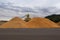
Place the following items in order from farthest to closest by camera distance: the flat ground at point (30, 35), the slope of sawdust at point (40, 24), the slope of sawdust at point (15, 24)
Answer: the slope of sawdust at point (40, 24)
the slope of sawdust at point (15, 24)
the flat ground at point (30, 35)

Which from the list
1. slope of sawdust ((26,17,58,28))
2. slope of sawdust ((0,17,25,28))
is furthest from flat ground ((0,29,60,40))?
slope of sawdust ((26,17,58,28))

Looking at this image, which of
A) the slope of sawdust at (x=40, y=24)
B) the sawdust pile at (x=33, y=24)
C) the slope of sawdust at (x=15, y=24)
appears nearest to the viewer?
the slope of sawdust at (x=15, y=24)

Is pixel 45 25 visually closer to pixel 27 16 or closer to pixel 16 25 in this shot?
pixel 16 25

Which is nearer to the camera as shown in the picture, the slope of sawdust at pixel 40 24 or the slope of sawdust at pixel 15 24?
the slope of sawdust at pixel 15 24

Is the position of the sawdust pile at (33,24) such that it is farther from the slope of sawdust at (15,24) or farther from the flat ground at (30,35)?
the flat ground at (30,35)

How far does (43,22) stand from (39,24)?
0.74 metres

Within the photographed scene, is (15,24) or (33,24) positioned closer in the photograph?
(15,24)

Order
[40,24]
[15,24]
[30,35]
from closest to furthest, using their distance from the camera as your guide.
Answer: [30,35]
[15,24]
[40,24]

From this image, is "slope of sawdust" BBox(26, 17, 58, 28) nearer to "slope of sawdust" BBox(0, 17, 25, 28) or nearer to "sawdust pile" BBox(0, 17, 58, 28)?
"sawdust pile" BBox(0, 17, 58, 28)

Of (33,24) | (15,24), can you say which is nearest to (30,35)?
(15,24)

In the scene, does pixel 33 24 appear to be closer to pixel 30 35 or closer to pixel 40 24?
pixel 40 24

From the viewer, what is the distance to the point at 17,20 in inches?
809

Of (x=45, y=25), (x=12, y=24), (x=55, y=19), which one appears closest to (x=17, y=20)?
(x=12, y=24)

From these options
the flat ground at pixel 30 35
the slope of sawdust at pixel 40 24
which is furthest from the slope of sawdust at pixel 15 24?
the flat ground at pixel 30 35
